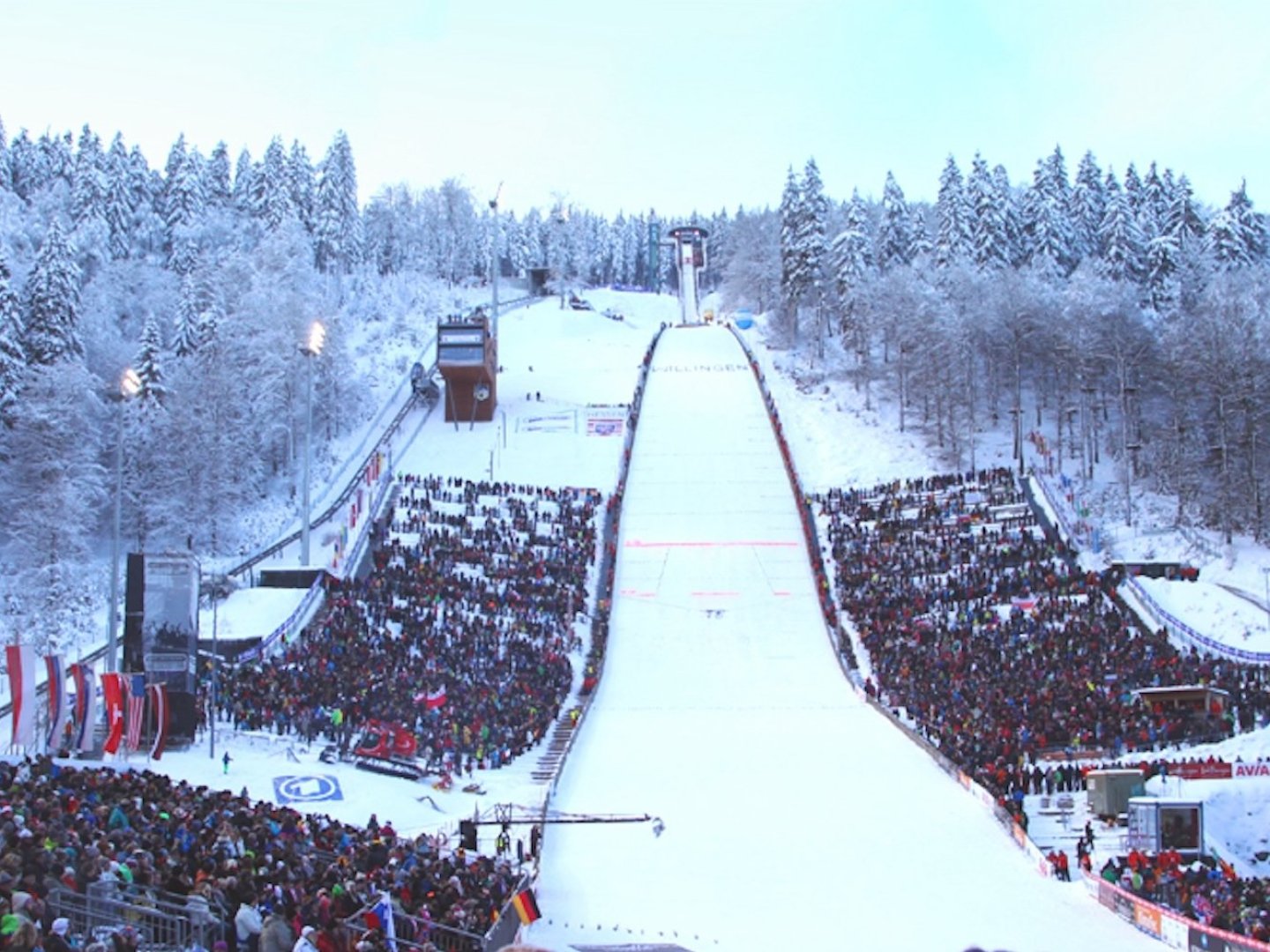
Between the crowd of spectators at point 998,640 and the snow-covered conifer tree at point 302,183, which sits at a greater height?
the snow-covered conifer tree at point 302,183

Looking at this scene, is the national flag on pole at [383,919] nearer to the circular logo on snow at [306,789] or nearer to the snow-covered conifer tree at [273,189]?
the circular logo on snow at [306,789]

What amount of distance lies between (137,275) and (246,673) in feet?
153

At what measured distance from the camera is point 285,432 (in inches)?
2212

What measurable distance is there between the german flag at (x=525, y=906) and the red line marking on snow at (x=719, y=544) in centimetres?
3094

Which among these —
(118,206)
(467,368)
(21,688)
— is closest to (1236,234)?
(467,368)

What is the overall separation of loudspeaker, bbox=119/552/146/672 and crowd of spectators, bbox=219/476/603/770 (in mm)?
3328

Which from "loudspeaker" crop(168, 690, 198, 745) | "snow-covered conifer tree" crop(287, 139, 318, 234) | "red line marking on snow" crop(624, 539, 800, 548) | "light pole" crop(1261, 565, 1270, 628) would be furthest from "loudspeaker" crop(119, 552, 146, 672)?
"snow-covered conifer tree" crop(287, 139, 318, 234)

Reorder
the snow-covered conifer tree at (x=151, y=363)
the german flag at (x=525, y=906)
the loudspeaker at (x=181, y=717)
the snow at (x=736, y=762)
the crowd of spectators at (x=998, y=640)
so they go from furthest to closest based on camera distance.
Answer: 1. the snow-covered conifer tree at (x=151, y=363)
2. the crowd of spectators at (x=998, y=640)
3. the loudspeaker at (x=181, y=717)
4. the snow at (x=736, y=762)
5. the german flag at (x=525, y=906)

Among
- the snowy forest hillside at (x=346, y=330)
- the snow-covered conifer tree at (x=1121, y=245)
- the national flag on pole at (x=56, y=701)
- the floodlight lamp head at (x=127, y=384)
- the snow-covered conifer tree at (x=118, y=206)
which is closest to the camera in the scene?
Answer: the national flag on pole at (x=56, y=701)

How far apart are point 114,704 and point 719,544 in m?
27.8

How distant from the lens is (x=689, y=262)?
120438 mm

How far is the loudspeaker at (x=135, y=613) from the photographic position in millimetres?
26000

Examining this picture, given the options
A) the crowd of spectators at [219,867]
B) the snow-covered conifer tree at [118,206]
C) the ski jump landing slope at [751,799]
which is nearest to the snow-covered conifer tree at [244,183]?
the snow-covered conifer tree at [118,206]

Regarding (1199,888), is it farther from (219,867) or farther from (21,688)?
(21,688)
